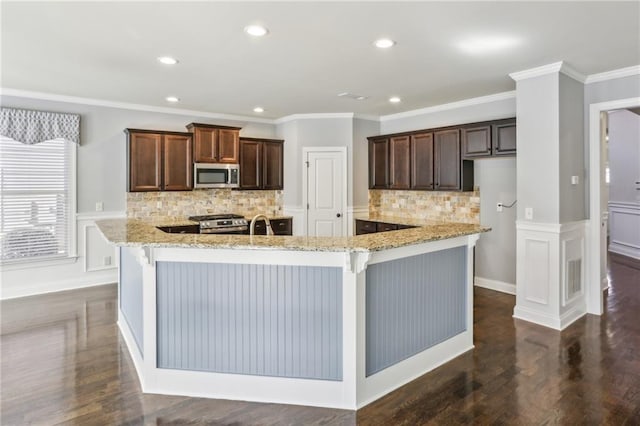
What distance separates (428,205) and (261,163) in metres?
2.67

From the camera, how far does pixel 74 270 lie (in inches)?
211

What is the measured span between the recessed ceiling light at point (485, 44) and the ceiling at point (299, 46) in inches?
2.2

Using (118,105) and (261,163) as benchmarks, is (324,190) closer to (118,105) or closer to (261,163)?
(261,163)

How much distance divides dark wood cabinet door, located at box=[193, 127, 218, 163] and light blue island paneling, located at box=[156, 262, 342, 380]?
135 inches

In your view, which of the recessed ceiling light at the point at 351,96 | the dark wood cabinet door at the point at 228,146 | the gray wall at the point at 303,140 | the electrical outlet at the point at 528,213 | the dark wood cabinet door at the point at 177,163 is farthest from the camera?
the gray wall at the point at 303,140

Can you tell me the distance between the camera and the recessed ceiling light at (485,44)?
3.14m

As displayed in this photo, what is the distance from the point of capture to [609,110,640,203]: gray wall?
736cm

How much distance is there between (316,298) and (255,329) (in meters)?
0.45

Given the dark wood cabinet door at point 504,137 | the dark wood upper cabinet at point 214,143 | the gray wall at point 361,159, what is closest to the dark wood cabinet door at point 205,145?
the dark wood upper cabinet at point 214,143

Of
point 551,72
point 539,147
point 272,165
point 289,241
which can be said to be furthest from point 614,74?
point 272,165

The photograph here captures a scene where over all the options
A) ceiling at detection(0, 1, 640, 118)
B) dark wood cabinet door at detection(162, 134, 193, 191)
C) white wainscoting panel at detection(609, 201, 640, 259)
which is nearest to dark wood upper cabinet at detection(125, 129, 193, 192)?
dark wood cabinet door at detection(162, 134, 193, 191)

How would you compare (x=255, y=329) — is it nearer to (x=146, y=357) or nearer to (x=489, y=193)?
(x=146, y=357)

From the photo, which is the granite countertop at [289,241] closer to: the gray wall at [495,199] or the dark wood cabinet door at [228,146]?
the gray wall at [495,199]

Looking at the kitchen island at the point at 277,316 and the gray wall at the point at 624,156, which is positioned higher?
the gray wall at the point at 624,156
